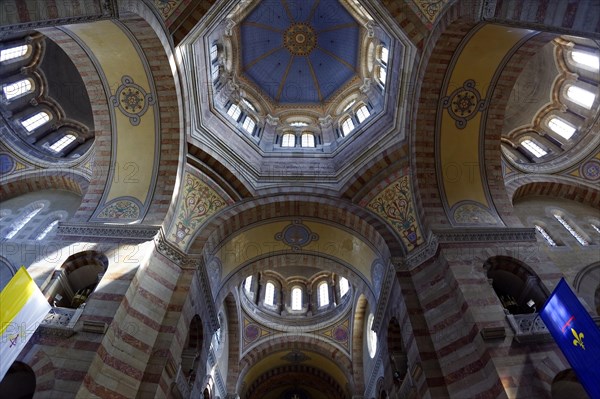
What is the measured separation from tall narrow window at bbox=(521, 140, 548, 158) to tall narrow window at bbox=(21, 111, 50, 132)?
759 inches

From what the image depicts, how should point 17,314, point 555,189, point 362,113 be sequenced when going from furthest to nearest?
point 362,113 < point 555,189 < point 17,314

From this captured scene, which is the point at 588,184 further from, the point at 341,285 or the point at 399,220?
the point at 341,285

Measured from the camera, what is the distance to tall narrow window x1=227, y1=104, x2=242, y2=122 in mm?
15930

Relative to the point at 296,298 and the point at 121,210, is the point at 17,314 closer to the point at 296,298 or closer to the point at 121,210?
the point at 121,210

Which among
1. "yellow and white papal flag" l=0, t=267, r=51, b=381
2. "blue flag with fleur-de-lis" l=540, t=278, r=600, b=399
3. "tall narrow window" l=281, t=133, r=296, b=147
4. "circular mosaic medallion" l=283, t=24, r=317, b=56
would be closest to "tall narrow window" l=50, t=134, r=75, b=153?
"tall narrow window" l=281, t=133, r=296, b=147

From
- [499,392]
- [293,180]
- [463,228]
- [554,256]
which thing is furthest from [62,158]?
[554,256]

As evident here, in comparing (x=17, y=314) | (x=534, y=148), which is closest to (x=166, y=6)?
(x=17, y=314)

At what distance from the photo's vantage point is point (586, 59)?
1386 centimetres

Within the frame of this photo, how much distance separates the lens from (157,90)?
11156mm

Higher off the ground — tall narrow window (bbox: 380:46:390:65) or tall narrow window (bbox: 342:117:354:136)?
tall narrow window (bbox: 380:46:390:65)

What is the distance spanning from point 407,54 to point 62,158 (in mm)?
12761

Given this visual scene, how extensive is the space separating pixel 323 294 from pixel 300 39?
43.6ft

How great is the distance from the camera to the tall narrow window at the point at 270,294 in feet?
68.1

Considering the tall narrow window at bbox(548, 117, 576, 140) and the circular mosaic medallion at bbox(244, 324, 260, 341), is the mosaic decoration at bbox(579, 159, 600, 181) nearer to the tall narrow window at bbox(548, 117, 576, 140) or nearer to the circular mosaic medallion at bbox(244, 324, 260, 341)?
the tall narrow window at bbox(548, 117, 576, 140)
